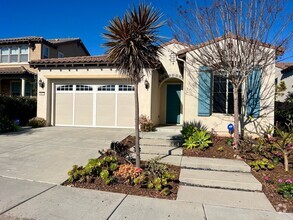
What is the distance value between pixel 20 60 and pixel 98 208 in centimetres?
2016

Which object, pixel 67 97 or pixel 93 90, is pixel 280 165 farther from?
pixel 67 97

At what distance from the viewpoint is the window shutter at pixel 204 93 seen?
900cm

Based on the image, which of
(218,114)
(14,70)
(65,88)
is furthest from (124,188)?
(14,70)

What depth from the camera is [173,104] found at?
13.4 meters

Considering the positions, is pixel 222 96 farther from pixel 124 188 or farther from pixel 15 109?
pixel 15 109

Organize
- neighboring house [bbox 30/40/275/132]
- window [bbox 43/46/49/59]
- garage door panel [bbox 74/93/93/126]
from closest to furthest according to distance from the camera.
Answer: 1. neighboring house [bbox 30/40/275/132]
2. garage door panel [bbox 74/93/93/126]
3. window [bbox 43/46/49/59]

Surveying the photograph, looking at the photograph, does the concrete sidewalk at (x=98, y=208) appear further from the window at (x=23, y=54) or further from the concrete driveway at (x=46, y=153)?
the window at (x=23, y=54)

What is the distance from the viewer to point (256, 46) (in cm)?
699

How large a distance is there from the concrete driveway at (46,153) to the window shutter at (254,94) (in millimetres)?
5426

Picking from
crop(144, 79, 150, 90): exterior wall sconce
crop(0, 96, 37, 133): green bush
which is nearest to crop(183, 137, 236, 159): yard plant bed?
crop(144, 79, 150, 90): exterior wall sconce

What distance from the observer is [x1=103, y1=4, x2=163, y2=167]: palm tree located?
5055mm

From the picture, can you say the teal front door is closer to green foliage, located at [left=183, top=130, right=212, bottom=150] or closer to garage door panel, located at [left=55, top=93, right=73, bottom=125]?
green foliage, located at [left=183, top=130, right=212, bottom=150]

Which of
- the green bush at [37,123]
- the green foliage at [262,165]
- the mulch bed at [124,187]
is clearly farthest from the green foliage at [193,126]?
the green bush at [37,123]

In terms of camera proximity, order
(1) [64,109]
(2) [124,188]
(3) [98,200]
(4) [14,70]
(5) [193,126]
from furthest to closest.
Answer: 1. (4) [14,70]
2. (1) [64,109]
3. (5) [193,126]
4. (2) [124,188]
5. (3) [98,200]
